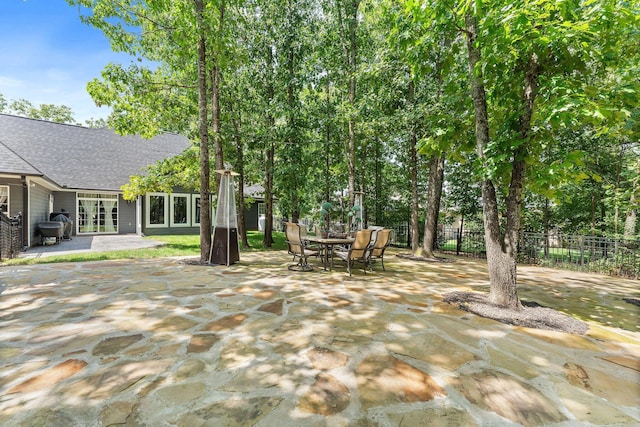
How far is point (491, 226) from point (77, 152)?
2063cm

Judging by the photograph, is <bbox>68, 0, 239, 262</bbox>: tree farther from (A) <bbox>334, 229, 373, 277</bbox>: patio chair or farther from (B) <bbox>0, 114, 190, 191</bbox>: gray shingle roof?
(B) <bbox>0, 114, 190, 191</bbox>: gray shingle roof

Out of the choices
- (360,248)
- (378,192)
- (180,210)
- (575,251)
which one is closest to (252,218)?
(180,210)

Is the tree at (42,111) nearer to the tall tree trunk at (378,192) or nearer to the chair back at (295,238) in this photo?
the tall tree trunk at (378,192)

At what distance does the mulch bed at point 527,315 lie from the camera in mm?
3619

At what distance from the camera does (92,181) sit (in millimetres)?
14781

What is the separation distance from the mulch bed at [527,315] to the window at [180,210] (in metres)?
16.5

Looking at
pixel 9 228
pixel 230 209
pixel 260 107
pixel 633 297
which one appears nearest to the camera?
pixel 633 297

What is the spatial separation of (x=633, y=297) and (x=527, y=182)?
367 centimetres

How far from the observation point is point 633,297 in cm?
529

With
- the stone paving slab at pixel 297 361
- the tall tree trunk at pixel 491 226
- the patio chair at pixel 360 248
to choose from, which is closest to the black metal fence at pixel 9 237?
the stone paving slab at pixel 297 361

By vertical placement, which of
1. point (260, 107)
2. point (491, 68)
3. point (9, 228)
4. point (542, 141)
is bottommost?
point (9, 228)

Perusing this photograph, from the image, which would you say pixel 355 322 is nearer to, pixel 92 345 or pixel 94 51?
pixel 92 345

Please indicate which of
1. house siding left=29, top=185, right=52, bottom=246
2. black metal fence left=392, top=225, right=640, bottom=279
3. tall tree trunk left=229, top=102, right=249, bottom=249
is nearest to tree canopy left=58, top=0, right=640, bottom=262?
tall tree trunk left=229, top=102, right=249, bottom=249

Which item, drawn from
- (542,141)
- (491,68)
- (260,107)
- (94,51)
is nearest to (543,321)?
(542,141)
